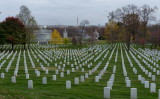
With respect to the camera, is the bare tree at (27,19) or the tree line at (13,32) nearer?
the tree line at (13,32)

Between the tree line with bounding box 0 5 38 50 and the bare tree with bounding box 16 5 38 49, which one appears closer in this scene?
the tree line with bounding box 0 5 38 50

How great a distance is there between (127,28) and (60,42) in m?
24.4

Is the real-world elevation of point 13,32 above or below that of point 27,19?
below

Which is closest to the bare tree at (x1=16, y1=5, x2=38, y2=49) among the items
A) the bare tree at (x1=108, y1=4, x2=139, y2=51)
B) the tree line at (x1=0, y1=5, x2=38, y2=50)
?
the tree line at (x1=0, y1=5, x2=38, y2=50)

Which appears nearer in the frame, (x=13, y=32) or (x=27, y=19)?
(x=13, y=32)

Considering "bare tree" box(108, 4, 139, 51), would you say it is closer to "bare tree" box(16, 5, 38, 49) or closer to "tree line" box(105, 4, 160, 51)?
"tree line" box(105, 4, 160, 51)

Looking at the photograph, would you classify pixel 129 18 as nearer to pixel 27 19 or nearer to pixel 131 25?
pixel 131 25

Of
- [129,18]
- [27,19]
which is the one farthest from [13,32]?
[129,18]

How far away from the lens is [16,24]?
56.2 meters

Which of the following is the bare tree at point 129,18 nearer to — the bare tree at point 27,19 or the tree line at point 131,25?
the tree line at point 131,25

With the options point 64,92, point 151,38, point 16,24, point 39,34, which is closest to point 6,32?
point 16,24

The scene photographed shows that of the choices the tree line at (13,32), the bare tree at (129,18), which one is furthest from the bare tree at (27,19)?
the bare tree at (129,18)

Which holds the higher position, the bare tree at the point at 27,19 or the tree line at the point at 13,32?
the bare tree at the point at 27,19

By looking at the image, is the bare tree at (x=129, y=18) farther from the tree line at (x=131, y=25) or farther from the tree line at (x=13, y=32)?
the tree line at (x=13, y=32)
